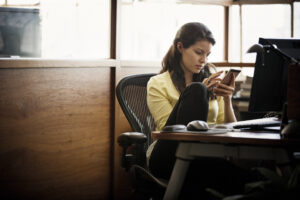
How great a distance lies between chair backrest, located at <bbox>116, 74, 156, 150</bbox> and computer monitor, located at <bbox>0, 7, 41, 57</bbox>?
31.3 inches

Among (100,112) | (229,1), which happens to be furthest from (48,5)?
(229,1)

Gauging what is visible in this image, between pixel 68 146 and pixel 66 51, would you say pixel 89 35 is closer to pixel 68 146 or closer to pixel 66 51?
pixel 66 51

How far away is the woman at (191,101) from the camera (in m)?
1.80

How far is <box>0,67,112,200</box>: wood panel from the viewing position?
2.79m

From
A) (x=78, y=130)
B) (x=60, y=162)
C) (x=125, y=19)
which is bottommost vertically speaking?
(x=60, y=162)

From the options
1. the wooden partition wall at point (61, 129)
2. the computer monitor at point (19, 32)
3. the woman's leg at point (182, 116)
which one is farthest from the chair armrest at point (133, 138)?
the computer monitor at point (19, 32)

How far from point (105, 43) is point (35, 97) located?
71cm

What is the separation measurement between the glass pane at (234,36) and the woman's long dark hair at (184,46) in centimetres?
137

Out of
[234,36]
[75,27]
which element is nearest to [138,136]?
[75,27]

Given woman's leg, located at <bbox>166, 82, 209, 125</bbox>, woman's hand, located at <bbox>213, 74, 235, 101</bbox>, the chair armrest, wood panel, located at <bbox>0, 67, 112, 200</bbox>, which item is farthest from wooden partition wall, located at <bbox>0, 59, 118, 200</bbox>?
woman's leg, located at <bbox>166, 82, 209, 125</bbox>

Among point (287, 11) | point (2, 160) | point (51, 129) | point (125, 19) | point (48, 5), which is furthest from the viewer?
point (287, 11)

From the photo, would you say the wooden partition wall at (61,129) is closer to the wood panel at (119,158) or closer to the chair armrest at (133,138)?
the wood panel at (119,158)

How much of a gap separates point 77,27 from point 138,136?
1529 mm

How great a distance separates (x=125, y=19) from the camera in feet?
11.5
